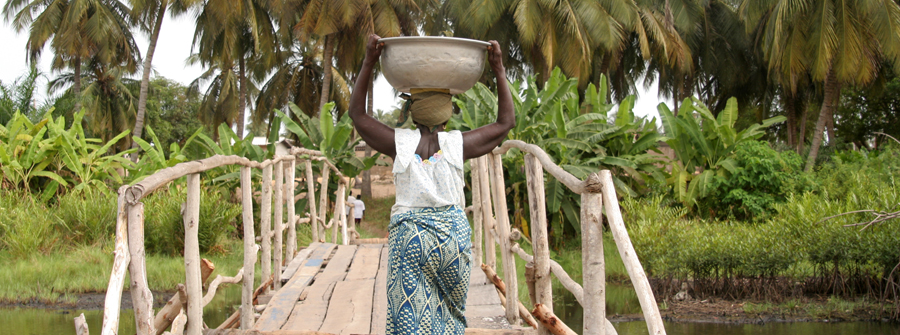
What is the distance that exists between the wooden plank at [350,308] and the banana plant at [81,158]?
726 centimetres

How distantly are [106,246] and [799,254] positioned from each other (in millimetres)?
9183

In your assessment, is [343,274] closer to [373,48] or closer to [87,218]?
[373,48]

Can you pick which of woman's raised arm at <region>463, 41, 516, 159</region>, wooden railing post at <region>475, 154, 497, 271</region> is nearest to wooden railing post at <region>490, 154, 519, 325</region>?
wooden railing post at <region>475, 154, 497, 271</region>

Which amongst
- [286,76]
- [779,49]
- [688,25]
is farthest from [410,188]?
[286,76]

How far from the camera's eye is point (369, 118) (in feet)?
7.84

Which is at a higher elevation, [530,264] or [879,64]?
[879,64]

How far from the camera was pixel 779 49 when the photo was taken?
1448 cm

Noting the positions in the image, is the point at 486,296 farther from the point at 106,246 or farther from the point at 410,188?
the point at 106,246

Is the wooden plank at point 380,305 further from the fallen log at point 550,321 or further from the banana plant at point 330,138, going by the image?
the banana plant at point 330,138

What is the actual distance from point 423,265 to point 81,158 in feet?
33.2

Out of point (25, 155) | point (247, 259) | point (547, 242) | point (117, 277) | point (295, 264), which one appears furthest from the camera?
point (25, 155)

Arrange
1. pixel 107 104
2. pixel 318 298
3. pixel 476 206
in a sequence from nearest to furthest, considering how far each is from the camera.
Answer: pixel 318 298 → pixel 476 206 → pixel 107 104

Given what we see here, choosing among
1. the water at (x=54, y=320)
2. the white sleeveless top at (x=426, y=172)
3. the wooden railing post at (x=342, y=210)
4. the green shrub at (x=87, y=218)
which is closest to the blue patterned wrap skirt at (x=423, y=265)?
the white sleeveless top at (x=426, y=172)

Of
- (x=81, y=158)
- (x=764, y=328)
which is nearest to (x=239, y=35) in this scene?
(x=81, y=158)
